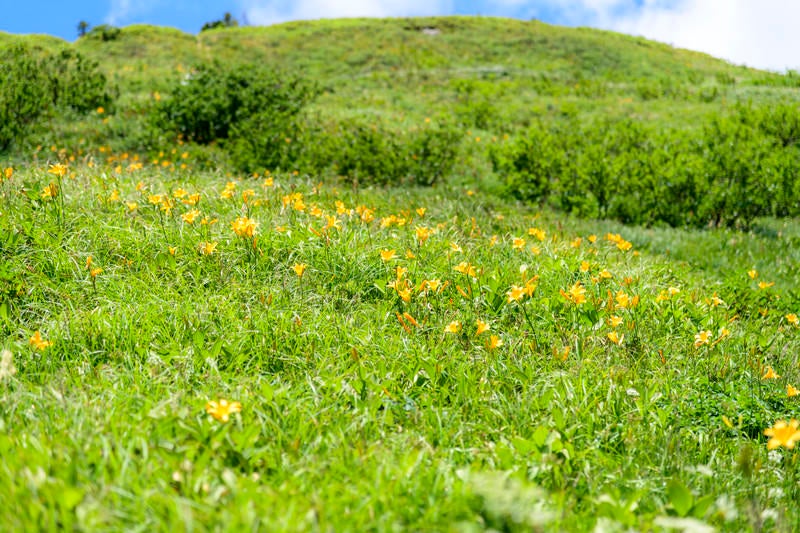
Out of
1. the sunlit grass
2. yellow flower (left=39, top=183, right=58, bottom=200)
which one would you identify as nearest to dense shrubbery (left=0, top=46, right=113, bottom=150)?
the sunlit grass

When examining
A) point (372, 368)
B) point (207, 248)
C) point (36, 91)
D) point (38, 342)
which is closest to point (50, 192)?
point (207, 248)

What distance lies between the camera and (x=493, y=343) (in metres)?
3.25

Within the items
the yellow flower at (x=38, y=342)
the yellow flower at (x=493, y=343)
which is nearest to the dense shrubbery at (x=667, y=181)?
the yellow flower at (x=493, y=343)

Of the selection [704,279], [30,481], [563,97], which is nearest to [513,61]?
[563,97]

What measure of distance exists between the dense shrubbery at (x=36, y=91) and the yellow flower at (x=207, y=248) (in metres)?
8.86

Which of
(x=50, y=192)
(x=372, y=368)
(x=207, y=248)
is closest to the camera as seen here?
(x=372, y=368)

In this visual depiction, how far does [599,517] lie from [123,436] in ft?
5.68

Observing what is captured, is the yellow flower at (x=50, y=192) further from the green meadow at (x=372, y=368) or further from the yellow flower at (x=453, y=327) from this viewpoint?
the yellow flower at (x=453, y=327)

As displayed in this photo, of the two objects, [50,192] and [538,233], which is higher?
[50,192]

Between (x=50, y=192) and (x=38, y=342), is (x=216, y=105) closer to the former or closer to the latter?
(x=50, y=192)

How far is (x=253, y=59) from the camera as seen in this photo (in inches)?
1446

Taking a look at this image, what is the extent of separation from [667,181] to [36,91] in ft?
41.7

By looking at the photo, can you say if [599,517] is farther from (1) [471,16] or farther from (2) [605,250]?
(1) [471,16]

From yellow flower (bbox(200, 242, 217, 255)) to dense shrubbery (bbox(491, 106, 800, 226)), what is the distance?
761cm
